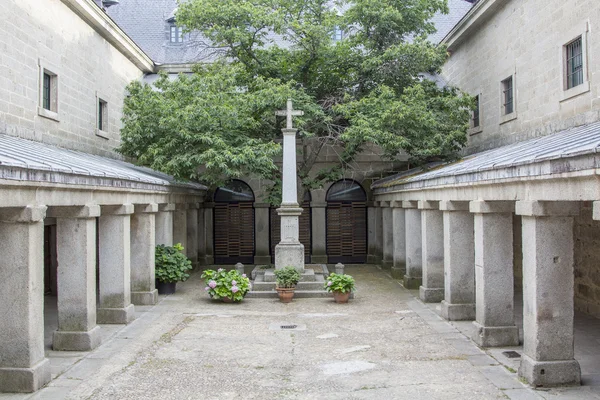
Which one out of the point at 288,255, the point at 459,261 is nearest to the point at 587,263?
the point at 459,261

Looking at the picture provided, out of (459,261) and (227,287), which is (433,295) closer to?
(459,261)

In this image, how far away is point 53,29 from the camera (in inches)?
640

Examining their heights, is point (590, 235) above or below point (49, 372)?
above

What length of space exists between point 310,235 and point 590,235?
13471 mm

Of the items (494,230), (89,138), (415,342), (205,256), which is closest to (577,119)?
(494,230)

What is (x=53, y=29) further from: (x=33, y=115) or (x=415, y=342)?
(x=415, y=342)

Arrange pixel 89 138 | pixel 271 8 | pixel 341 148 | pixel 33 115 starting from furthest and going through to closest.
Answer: pixel 341 148, pixel 271 8, pixel 89 138, pixel 33 115

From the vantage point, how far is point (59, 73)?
16.7 meters

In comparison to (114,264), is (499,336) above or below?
below

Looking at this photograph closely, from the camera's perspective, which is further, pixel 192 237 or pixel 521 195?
pixel 192 237

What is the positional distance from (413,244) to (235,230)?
10.1 metres

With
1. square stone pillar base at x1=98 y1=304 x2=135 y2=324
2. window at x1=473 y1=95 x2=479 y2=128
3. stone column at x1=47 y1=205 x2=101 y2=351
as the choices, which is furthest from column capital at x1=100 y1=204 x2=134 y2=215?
window at x1=473 y1=95 x2=479 y2=128

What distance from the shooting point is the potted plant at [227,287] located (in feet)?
52.0

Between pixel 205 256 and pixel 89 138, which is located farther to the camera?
pixel 205 256
